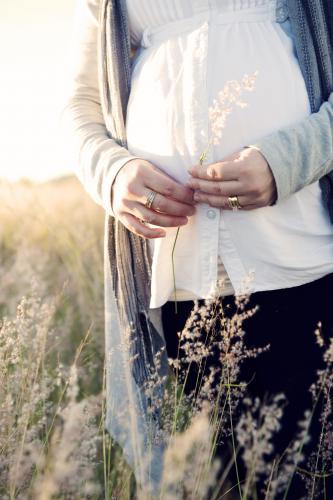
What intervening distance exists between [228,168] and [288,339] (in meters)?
0.59

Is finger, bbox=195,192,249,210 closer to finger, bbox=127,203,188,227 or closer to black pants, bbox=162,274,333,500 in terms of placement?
finger, bbox=127,203,188,227

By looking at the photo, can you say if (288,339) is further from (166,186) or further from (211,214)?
(166,186)

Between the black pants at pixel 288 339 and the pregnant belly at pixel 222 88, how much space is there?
1.47ft

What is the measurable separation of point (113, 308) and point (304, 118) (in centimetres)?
84

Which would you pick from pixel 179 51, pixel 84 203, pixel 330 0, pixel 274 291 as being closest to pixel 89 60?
pixel 179 51

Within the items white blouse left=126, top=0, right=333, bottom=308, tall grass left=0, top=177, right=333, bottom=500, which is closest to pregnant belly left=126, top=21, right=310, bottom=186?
white blouse left=126, top=0, right=333, bottom=308

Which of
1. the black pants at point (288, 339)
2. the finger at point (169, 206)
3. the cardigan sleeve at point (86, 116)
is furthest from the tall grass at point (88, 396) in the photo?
the cardigan sleeve at point (86, 116)

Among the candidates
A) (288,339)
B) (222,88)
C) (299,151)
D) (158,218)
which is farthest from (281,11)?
(288,339)

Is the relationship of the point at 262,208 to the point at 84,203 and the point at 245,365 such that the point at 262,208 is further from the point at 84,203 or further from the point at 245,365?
the point at 84,203

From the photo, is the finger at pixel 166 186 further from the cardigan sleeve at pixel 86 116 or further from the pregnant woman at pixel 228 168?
the cardigan sleeve at pixel 86 116

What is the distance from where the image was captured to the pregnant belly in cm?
147

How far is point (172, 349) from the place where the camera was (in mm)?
1845

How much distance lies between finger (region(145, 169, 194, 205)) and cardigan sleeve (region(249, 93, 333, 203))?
0.72 feet

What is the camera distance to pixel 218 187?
1408 mm
